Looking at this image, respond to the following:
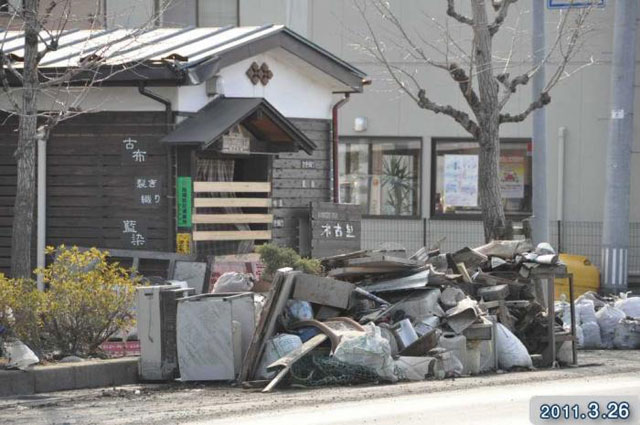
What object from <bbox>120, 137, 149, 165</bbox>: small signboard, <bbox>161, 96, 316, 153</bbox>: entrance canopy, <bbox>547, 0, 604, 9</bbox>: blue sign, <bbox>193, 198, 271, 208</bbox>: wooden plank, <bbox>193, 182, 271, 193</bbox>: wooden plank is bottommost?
<bbox>193, 198, 271, 208</bbox>: wooden plank

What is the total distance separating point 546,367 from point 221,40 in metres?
7.54

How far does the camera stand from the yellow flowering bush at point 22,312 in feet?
40.5

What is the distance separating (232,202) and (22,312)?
6.01 meters

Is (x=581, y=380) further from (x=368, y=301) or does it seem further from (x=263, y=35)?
(x=263, y=35)

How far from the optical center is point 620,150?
2305cm

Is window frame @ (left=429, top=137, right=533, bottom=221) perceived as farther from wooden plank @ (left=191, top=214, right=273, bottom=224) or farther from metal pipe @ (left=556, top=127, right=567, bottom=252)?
wooden plank @ (left=191, top=214, right=273, bottom=224)

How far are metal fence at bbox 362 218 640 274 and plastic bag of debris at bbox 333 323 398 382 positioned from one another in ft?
41.9

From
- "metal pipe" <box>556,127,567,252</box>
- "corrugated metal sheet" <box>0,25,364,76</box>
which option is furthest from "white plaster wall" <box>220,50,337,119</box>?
"metal pipe" <box>556,127,567,252</box>

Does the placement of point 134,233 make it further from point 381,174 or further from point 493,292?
point 381,174

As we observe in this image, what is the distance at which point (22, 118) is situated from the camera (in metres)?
13.7

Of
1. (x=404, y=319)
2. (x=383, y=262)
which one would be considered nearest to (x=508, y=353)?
(x=404, y=319)

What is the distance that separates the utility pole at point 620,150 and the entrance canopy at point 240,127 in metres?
7.17

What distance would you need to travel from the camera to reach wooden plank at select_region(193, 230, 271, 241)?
17203 mm

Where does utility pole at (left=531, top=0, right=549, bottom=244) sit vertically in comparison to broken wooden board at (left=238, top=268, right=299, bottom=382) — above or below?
above
